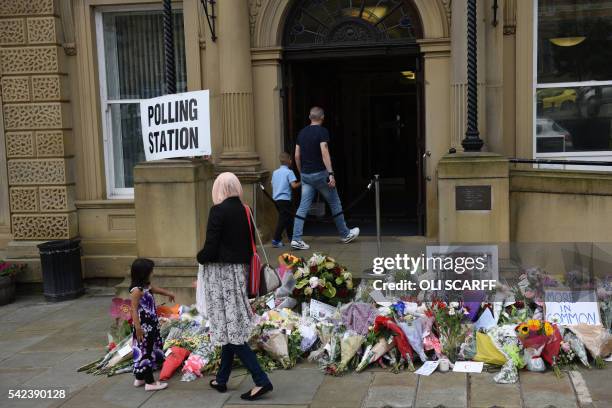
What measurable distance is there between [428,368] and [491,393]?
2.29 feet

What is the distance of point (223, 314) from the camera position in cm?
603

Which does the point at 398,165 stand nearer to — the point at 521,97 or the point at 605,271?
the point at 521,97

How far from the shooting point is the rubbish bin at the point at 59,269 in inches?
423

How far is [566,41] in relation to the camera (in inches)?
411

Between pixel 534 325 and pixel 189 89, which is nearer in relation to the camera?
pixel 534 325

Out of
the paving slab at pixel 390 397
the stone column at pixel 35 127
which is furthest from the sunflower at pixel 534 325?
the stone column at pixel 35 127

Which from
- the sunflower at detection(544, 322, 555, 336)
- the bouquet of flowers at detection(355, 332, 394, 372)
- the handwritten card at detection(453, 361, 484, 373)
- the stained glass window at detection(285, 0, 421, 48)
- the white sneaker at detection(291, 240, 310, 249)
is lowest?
the handwritten card at detection(453, 361, 484, 373)

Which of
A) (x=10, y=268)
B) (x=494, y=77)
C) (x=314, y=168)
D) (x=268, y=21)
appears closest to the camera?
(x=314, y=168)

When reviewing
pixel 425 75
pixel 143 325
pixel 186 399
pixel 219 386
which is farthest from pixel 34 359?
pixel 425 75

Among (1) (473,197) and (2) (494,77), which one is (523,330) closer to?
(1) (473,197)

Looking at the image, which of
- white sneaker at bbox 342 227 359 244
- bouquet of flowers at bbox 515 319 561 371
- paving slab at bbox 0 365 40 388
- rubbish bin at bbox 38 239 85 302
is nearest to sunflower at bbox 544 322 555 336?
bouquet of flowers at bbox 515 319 561 371

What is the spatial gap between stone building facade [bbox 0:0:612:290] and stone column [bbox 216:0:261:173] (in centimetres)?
2

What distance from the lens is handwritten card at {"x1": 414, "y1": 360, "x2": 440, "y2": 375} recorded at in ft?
21.4

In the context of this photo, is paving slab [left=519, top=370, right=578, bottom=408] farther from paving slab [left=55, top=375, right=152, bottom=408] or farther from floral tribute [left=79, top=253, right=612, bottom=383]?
paving slab [left=55, top=375, right=152, bottom=408]
